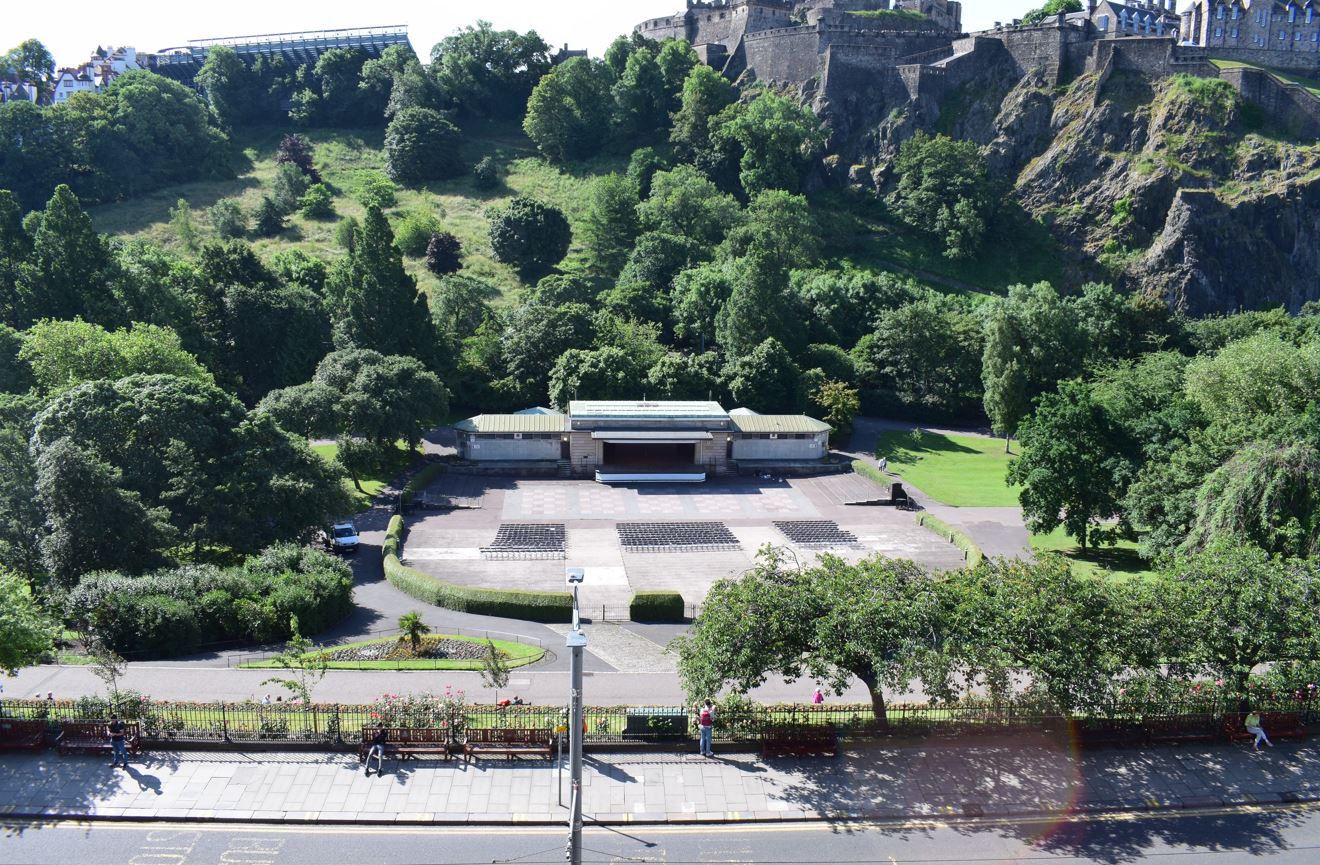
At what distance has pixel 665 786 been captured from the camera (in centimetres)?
2145

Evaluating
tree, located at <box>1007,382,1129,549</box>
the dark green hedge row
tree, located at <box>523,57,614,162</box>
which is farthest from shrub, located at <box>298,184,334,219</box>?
tree, located at <box>1007,382,1129,549</box>

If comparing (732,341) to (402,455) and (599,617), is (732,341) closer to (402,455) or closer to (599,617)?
(402,455)

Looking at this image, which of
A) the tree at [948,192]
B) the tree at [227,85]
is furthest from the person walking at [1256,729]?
the tree at [227,85]

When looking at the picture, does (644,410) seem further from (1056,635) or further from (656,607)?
(1056,635)

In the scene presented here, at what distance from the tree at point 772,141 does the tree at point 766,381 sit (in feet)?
93.0

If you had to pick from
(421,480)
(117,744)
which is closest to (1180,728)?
(117,744)

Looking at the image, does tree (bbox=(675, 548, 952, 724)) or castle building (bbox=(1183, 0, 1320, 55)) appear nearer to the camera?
tree (bbox=(675, 548, 952, 724))

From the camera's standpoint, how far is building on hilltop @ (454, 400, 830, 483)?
5681 cm

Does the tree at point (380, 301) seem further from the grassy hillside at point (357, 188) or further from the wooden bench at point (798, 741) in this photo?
the wooden bench at point (798, 741)

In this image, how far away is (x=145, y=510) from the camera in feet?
115

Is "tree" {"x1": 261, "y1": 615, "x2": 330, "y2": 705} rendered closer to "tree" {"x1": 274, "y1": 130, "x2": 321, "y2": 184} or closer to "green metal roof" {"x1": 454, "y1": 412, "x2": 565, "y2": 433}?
"green metal roof" {"x1": 454, "y1": 412, "x2": 565, "y2": 433}

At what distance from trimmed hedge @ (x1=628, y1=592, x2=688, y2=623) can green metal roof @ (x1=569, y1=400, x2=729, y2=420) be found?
22.7 metres

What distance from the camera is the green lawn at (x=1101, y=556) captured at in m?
40.7

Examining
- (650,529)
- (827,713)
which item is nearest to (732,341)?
(650,529)
